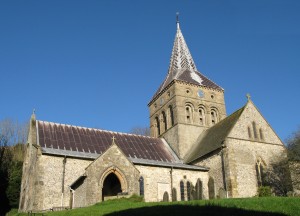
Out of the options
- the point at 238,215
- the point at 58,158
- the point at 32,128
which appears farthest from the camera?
the point at 32,128

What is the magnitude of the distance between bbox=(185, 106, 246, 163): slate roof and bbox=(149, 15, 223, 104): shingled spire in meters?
7.40

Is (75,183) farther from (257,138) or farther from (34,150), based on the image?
(257,138)

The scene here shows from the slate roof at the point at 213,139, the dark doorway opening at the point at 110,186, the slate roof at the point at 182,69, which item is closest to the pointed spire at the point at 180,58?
the slate roof at the point at 182,69

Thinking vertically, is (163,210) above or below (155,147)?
below

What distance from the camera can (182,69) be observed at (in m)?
45.7

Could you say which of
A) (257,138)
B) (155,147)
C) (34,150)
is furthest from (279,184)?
(34,150)

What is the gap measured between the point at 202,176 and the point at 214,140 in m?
3.49

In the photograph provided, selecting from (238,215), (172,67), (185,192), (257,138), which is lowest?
(238,215)

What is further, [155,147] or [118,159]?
[155,147]

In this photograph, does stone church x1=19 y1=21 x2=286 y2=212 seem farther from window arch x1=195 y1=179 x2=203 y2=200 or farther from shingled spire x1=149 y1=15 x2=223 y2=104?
shingled spire x1=149 y1=15 x2=223 y2=104

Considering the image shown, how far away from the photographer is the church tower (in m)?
39.3

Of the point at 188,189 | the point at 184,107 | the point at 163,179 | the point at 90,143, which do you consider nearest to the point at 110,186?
the point at 163,179

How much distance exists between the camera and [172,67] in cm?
4719

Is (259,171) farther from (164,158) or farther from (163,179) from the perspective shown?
(164,158)
